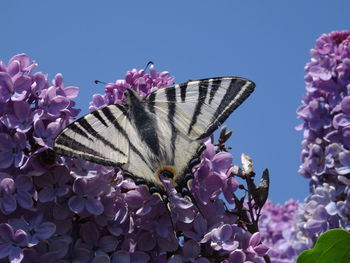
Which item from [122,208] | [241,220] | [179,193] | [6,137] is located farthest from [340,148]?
[6,137]

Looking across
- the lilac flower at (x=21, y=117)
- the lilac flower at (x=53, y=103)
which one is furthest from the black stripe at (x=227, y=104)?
the lilac flower at (x=21, y=117)

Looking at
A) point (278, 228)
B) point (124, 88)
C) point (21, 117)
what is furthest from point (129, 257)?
point (278, 228)

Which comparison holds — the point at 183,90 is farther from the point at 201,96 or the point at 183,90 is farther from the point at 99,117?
the point at 99,117

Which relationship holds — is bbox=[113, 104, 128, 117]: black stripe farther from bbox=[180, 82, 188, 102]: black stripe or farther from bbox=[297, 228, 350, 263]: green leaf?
bbox=[297, 228, 350, 263]: green leaf

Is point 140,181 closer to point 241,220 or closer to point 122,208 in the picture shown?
point 122,208

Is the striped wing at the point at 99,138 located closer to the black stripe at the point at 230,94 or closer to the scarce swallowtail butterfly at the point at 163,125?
the scarce swallowtail butterfly at the point at 163,125

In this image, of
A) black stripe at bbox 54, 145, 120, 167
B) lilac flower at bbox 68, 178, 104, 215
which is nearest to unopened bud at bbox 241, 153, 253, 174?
black stripe at bbox 54, 145, 120, 167
